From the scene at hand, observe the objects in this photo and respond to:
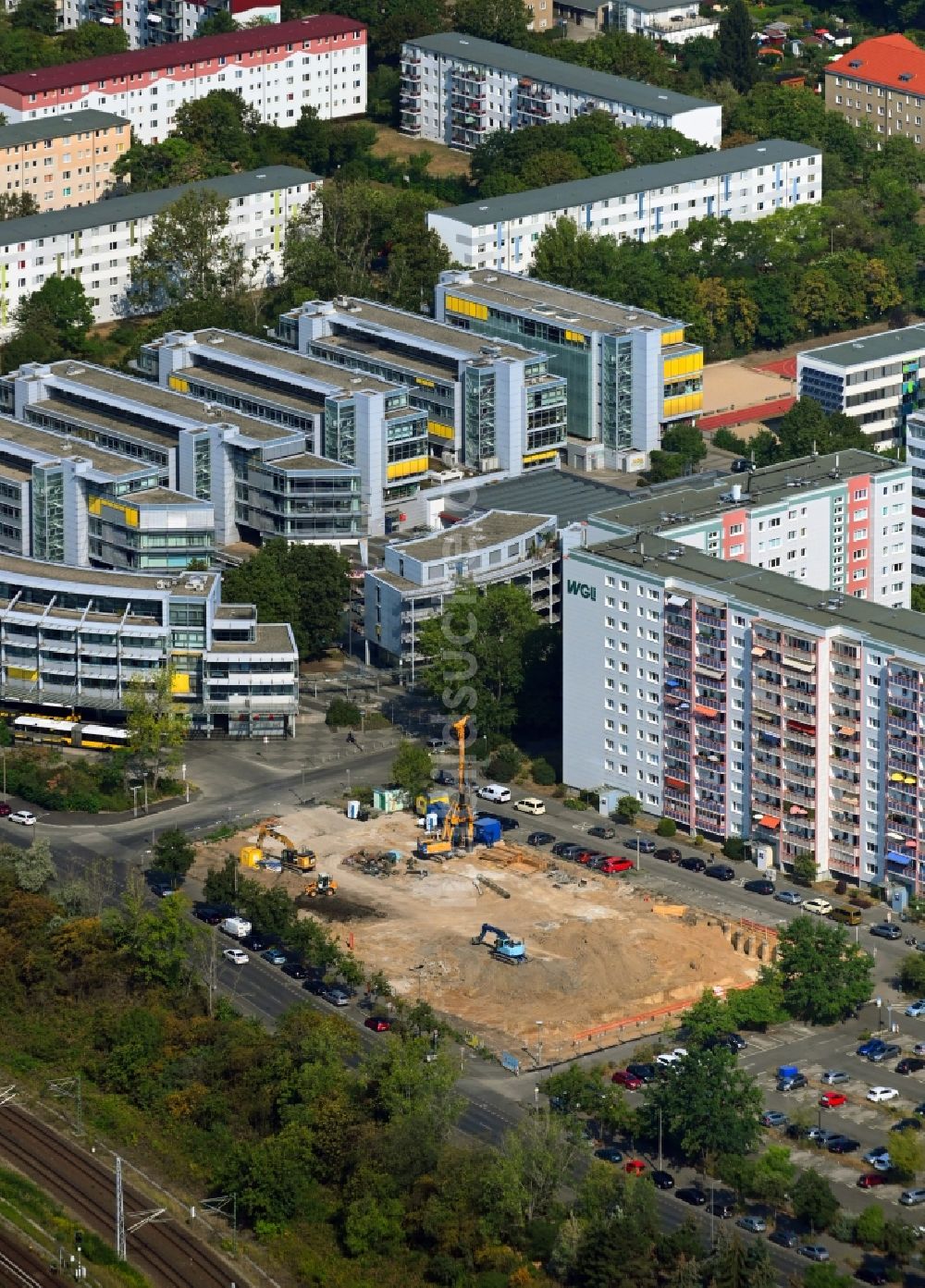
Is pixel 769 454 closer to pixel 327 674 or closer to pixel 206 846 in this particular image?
pixel 327 674

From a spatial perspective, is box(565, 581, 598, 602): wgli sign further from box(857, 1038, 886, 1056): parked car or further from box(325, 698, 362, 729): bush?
box(857, 1038, 886, 1056): parked car

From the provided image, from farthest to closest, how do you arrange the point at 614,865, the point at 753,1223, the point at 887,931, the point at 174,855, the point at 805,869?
1. the point at 614,865
2. the point at 805,869
3. the point at 174,855
4. the point at 887,931
5. the point at 753,1223

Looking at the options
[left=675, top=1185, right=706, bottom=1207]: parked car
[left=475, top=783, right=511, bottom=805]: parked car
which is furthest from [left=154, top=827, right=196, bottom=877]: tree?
[left=675, top=1185, right=706, bottom=1207]: parked car

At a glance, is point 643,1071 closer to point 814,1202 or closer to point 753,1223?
point 753,1223

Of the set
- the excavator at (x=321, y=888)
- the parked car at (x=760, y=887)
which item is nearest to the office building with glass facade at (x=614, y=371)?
the parked car at (x=760, y=887)

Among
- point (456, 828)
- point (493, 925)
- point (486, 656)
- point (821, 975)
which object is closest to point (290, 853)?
point (456, 828)

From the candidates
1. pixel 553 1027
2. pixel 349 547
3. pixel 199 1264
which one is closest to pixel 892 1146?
pixel 553 1027

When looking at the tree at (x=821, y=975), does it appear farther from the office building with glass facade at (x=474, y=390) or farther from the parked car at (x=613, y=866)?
the office building with glass facade at (x=474, y=390)
